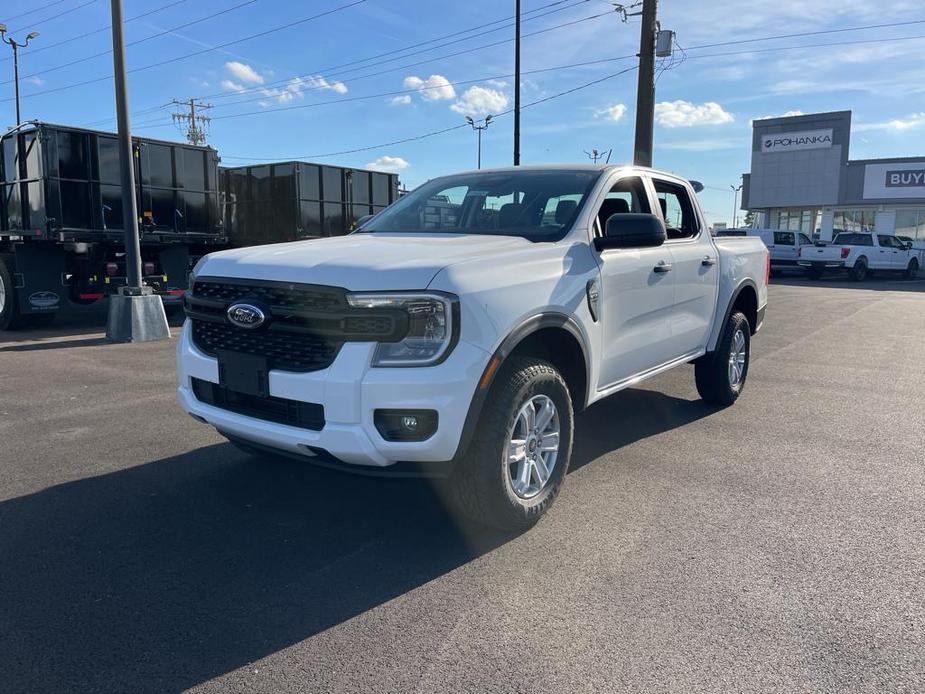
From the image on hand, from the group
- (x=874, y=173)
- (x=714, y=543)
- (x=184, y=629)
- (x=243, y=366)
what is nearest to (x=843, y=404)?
(x=714, y=543)

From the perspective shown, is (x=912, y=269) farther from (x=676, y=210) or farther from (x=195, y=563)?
(x=195, y=563)

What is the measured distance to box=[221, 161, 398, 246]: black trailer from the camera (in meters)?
14.9

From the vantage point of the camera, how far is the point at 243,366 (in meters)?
3.61

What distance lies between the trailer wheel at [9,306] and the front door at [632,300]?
32.2ft

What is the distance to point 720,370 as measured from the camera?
6.30 meters

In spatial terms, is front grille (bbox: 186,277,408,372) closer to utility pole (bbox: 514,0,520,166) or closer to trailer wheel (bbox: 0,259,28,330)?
trailer wheel (bbox: 0,259,28,330)

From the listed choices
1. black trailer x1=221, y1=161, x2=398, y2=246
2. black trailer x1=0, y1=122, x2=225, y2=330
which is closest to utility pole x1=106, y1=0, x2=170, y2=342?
black trailer x1=0, y1=122, x2=225, y2=330

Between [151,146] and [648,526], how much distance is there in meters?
11.3

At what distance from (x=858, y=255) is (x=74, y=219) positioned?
25.2 metres

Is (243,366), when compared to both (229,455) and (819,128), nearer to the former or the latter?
(229,455)

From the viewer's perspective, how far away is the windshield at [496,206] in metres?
4.49

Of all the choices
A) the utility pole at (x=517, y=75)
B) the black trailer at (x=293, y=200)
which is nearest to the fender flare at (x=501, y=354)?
the black trailer at (x=293, y=200)

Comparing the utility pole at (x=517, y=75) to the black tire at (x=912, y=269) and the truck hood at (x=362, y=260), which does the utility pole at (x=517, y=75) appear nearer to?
the black tire at (x=912, y=269)

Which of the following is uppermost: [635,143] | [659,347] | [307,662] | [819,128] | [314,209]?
[819,128]
